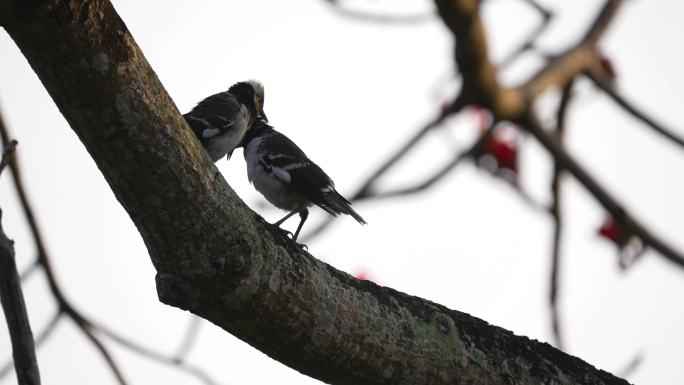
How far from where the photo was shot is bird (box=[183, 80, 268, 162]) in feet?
→ 18.8

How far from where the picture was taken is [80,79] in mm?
2121

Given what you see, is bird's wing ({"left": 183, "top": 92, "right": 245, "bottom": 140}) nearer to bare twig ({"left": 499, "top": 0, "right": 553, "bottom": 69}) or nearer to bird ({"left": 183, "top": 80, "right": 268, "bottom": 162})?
bird ({"left": 183, "top": 80, "right": 268, "bottom": 162})

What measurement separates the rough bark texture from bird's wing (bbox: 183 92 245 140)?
2.82 metres

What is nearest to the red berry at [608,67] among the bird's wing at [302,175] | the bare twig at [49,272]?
the bird's wing at [302,175]

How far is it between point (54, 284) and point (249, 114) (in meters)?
2.39

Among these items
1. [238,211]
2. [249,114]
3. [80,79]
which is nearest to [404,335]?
[238,211]

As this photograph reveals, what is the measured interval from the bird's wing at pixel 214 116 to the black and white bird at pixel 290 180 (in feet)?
1.01

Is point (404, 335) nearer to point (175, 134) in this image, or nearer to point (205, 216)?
point (205, 216)

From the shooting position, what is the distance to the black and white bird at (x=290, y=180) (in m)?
5.76

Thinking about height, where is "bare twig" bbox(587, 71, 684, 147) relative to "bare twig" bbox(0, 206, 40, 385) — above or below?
above

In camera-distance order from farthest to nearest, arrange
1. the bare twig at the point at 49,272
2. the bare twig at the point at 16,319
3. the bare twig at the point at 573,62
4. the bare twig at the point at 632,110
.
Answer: the bare twig at the point at 49,272 → the bare twig at the point at 573,62 → the bare twig at the point at 632,110 → the bare twig at the point at 16,319

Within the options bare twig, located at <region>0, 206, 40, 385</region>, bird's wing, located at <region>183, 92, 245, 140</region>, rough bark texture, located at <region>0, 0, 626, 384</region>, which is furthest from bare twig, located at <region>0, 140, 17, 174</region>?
bird's wing, located at <region>183, 92, 245, 140</region>

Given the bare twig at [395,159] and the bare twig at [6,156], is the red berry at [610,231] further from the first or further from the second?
the bare twig at [6,156]

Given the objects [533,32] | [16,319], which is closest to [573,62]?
[533,32]
